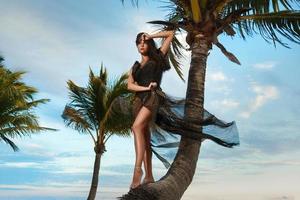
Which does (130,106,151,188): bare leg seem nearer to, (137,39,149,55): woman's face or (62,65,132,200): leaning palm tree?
(137,39,149,55): woman's face

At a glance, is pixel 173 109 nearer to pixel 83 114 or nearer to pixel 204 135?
pixel 204 135

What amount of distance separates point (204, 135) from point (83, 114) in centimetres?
1262

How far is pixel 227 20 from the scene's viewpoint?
834 cm

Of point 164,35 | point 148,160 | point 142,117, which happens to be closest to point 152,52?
point 164,35

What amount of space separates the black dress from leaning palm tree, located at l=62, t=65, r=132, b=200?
10.5 metres

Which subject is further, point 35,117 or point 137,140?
point 35,117

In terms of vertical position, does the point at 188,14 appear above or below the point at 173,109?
above

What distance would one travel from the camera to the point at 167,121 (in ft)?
24.9

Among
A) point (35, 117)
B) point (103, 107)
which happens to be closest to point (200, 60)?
point (103, 107)

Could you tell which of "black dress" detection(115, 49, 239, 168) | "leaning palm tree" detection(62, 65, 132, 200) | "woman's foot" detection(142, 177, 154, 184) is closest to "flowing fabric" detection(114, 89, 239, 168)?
"black dress" detection(115, 49, 239, 168)

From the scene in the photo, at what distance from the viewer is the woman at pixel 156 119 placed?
6883 mm

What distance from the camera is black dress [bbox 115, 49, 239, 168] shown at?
7048 mm

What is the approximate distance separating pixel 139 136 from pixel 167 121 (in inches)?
35.9

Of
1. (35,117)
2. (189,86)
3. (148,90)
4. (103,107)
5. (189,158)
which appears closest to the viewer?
(148,90)
